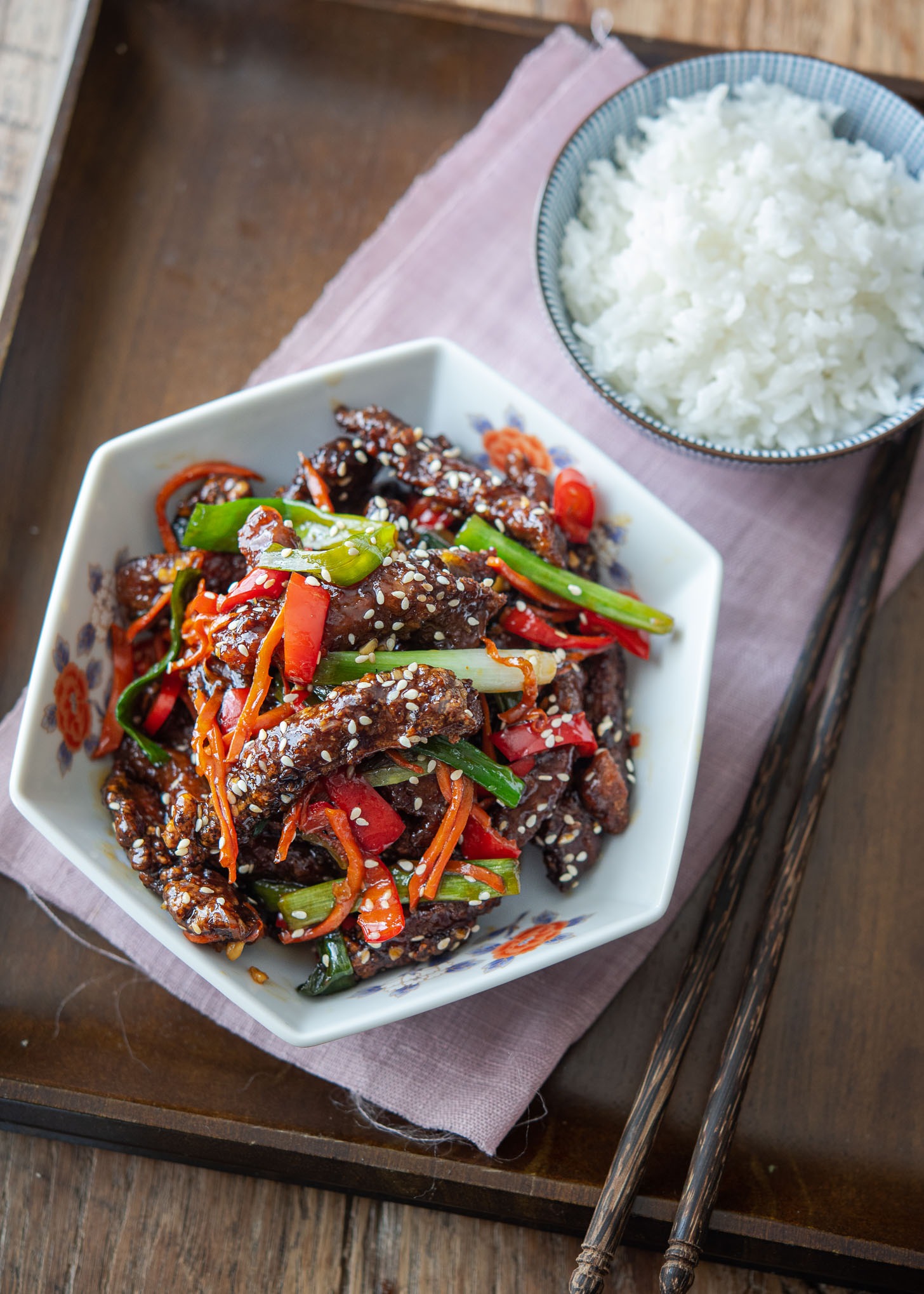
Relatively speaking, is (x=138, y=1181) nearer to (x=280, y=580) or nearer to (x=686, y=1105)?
(x=686, y=1105)

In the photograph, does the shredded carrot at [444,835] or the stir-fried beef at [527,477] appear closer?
the shredded carrot at [444,835]

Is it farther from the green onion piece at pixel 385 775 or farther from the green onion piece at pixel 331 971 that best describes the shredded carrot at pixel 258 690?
the green onion piece at pixel 331 971

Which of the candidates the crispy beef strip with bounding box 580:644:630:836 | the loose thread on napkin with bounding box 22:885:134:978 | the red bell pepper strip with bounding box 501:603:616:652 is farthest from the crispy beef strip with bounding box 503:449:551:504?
the loose thread on napkin with bounding box 22:885:134:978

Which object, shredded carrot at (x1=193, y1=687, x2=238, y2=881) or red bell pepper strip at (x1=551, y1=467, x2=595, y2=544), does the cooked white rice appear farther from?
shredded carrot at (x1=193, y1=687, x2=238, y2=881)

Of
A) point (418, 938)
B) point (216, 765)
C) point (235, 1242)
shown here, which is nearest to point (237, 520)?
point (216, 765)

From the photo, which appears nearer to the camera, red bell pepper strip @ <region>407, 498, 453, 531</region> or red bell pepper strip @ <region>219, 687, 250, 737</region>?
red bell pepper strip @ <region>219, 687, 250, 737</region>

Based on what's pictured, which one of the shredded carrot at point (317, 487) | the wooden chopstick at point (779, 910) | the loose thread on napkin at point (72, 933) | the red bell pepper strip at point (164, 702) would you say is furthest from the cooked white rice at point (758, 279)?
the loose thread on napkin at point (72, 933)

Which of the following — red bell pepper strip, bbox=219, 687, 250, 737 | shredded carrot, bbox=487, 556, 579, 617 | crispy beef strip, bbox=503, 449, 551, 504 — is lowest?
red bell pepper strip, bbox=219, 687, 250, 737

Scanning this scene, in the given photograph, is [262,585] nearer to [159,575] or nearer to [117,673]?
[159,575]
